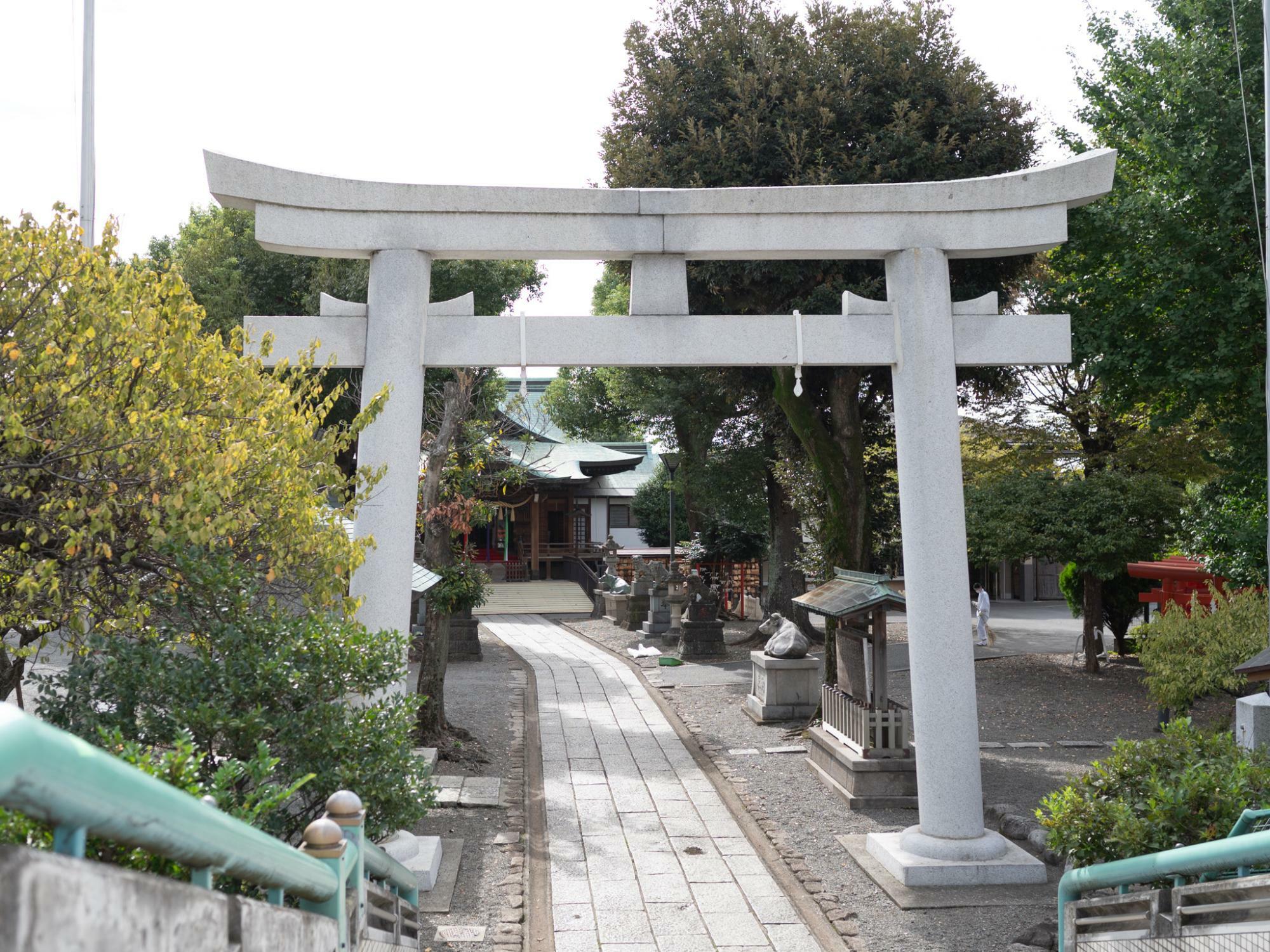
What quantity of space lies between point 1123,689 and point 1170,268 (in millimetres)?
6817

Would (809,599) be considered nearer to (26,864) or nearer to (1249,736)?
(1249,736)

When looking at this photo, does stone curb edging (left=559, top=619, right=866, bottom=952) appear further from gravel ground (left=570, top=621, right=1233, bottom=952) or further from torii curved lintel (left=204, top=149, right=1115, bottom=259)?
torii curved lintel (left=204, top=149, right=1115, bottom=259)

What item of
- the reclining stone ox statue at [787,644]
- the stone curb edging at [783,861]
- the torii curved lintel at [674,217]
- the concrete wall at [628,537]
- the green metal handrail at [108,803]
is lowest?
the stone curb edging at [783,861]

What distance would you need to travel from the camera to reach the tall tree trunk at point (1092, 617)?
54.4 feet

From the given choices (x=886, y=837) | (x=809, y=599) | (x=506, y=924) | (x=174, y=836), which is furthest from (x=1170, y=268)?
(x=174, y=836)

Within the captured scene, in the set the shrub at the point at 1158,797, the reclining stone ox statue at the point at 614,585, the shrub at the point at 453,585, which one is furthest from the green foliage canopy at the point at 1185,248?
the reclining stone ox statue at the point at 614,585

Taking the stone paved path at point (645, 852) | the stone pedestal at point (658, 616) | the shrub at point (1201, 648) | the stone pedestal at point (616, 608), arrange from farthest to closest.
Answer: the stone pedestal at point (616, 608), the stone pedestal at point (658, 616), the shrub at point (1201, 648), the stone paved path at point (645, 852)

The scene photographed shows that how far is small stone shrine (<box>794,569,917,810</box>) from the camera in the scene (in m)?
9.24

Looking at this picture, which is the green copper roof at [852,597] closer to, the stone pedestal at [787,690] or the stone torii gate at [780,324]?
the stone torii gate at [780,324]

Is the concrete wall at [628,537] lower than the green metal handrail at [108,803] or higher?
higher

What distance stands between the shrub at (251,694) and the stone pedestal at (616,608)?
799 inches

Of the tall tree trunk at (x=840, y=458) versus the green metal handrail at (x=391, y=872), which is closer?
the green metal handrail at (x=391, y=872)

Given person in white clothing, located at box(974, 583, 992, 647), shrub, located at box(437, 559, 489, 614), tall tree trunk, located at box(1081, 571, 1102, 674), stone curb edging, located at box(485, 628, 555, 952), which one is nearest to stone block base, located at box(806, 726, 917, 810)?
stone curb edging, located at box(485, 628, 555, 952)

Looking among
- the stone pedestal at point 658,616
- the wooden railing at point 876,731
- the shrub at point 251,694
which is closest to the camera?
the shrub at point 251,694
